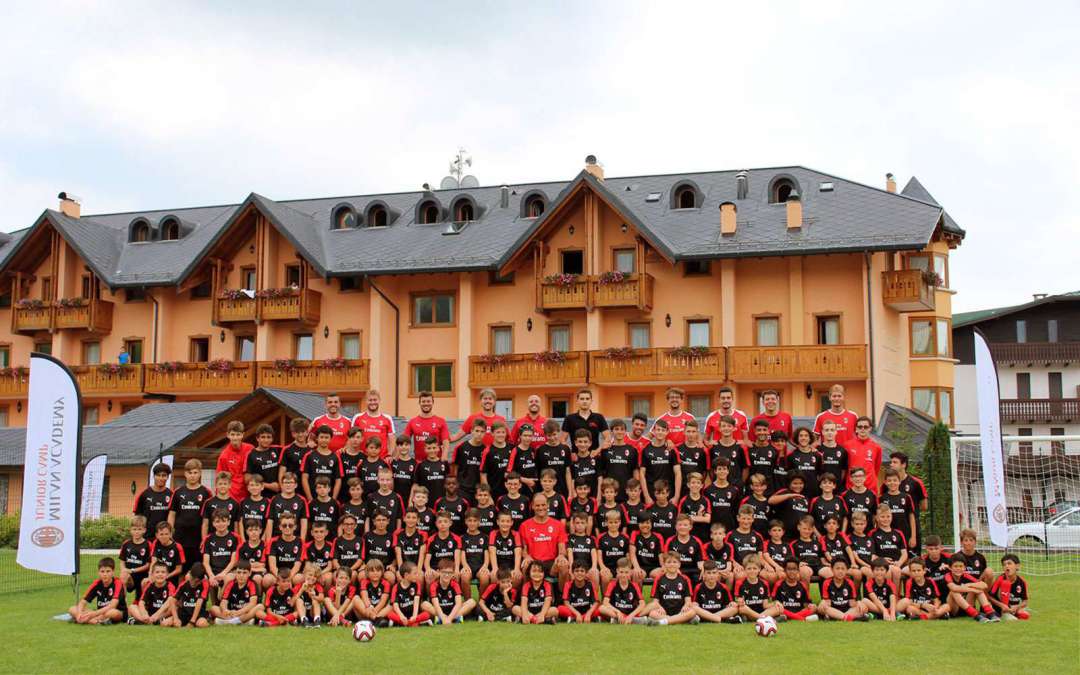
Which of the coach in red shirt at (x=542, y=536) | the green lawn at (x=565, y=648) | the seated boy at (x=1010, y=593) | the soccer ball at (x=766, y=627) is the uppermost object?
the coach in red shirt at (x=542, y=536)

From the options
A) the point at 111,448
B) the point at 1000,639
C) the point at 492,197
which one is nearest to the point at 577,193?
the point at 492,197

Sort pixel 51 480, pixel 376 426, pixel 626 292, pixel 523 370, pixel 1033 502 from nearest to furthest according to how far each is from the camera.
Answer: pixel 51 480 → pixel 376 426 → pixel 1033 502 → pixel 626 292 → pixel 523 370

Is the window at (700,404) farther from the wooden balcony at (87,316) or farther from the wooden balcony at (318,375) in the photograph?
the wooden balcony at (87,316)

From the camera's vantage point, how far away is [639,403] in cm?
A: 3775

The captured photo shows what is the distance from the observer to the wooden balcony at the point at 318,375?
39.4 metres

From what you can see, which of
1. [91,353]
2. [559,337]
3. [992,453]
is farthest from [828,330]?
[91,353]

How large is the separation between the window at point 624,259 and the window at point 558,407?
5168 millimetres

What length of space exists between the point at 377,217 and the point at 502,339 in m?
8.55

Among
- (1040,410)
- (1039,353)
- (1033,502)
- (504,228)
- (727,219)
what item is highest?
(504,228)

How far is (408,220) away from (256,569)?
30570 mm

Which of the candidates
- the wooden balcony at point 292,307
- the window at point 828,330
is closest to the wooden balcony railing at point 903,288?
the window at point 828,330

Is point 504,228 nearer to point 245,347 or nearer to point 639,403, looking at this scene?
point 639,403

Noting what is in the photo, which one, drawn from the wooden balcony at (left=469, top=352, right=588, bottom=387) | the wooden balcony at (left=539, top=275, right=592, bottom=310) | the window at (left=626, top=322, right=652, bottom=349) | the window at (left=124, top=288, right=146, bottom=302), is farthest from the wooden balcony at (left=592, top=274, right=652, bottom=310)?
the window at (left=124, top=288, right=146, bottom=302)

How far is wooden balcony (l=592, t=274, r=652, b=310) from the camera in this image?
36594 mm
